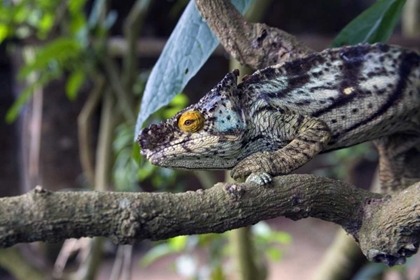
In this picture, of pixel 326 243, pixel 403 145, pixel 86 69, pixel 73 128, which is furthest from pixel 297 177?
pixel 326 243

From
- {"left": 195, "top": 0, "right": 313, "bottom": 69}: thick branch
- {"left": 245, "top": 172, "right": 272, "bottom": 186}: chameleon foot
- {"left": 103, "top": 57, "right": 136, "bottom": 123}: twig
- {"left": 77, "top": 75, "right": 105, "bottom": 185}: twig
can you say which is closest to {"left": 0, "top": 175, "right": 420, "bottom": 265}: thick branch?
{"left": 245, "top": 172, "right": 272, "bottom": 186}: chameleon foot

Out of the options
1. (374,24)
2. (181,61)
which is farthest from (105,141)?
(374,24)

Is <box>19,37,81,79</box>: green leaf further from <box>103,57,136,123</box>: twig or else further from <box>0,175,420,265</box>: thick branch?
<box>0,175,420,265</box>: thick branch

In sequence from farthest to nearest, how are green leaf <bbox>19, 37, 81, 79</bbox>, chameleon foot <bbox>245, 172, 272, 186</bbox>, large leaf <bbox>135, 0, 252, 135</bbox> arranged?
green leaf <bbox>19, 37, 81, 79</bbox> < large leaf <bbox>135, 0, 252, 135</bbox> < chameleon foot <bbox>245, 172, 272, 186</bbox>

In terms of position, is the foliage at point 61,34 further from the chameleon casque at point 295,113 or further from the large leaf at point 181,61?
the chameleon casque at point 295,113

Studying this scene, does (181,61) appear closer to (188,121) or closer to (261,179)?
(188,121)

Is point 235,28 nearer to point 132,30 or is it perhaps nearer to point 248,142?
point 248,142
